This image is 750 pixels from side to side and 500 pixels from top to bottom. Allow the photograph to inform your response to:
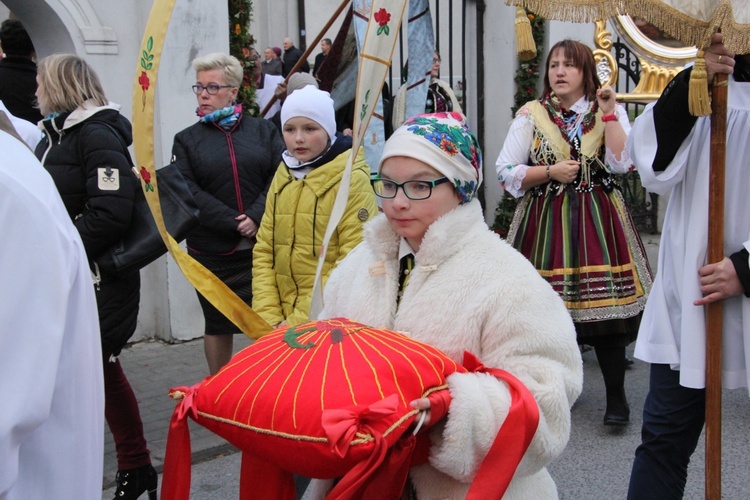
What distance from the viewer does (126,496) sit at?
3750 millimetres

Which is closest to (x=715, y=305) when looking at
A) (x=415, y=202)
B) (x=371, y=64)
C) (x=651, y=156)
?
(x=651, y=156)

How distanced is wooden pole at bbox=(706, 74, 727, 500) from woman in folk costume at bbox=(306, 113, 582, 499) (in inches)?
26.4

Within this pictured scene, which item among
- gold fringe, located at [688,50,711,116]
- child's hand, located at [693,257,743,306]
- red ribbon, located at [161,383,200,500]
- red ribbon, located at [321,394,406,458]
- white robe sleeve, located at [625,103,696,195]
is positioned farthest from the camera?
white robe sleeve, located at [625,103,696,195]

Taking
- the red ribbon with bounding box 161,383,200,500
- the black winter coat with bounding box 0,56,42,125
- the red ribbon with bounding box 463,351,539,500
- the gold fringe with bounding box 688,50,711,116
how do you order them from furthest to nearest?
the black winter coat with bounding box 0,56,42,125 → the gold fringe with bounding box 688,50,711,116 → the red ribbon with bounding box 161,383,200,500 → the red ribbon with bounding box 463,351,539,500

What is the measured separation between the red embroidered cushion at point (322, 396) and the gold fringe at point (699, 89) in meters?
1.12

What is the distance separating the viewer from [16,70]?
594 cm

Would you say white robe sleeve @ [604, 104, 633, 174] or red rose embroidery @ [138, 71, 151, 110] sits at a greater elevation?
red rose embroidery @ [138, 71, 151, 110]

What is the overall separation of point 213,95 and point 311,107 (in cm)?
115

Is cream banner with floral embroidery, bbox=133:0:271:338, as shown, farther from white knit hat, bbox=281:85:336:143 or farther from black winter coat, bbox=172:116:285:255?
black winter coat, bbox=172:116:285:255

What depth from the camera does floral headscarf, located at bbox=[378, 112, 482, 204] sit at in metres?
2.21

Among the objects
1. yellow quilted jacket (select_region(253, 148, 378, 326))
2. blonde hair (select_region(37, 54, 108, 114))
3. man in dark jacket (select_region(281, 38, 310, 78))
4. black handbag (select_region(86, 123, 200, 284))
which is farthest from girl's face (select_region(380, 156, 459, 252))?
man in dark jacket (select_region(281, 38, 310, 78))

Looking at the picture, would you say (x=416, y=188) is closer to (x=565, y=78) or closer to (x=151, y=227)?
(x=151, y=227)

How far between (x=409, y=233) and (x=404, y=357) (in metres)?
0.45

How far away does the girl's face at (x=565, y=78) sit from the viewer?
4.68m
